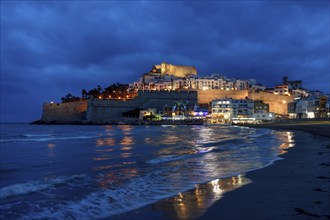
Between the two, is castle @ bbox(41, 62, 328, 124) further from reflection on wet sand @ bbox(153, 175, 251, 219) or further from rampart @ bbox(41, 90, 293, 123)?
reflection on wet sand @ bbox(153, 175, 251, 219)

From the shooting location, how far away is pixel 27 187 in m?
6.21

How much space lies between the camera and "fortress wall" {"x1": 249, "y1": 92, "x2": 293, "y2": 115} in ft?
287

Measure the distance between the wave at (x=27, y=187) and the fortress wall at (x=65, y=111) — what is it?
7713 cm

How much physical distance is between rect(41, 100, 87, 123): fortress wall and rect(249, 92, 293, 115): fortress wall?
48015mm

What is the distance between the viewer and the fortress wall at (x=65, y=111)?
84062 millimetres

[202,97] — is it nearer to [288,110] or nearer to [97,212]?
[288,110]


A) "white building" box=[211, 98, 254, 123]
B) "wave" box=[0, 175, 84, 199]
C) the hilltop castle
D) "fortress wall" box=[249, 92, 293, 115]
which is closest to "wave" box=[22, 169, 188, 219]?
"wave" box=[0, 175, 84, 199]

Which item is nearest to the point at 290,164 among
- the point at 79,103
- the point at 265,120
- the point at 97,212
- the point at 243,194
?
the point at 243,194

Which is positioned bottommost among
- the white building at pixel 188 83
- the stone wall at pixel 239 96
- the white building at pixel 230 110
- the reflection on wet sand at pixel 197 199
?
the reflection on wet sand at pixel 197 199

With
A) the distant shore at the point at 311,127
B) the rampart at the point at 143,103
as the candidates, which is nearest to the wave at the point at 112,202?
the distant shore at the point at 311,127

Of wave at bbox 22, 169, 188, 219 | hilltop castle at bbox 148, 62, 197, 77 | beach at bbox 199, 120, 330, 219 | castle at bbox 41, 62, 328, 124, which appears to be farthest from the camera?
hilltop castle at bbox 148, 62, 197, 77

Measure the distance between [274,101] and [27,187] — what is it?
88.9m

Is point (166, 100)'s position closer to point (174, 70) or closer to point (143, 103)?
point (143, 103)

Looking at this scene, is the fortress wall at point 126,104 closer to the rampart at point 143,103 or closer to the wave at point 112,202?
the rampart at point 143,103
